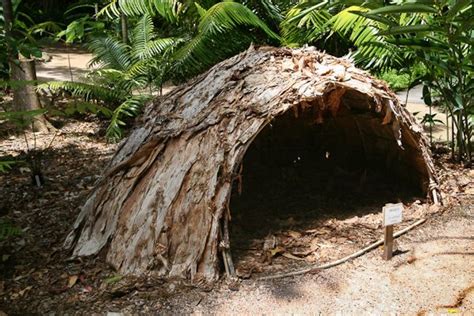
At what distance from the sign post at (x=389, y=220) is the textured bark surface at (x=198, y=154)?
64 centimetres

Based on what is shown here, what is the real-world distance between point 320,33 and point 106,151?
254cm

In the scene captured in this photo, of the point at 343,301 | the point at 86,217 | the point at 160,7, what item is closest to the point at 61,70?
the point at 160,7

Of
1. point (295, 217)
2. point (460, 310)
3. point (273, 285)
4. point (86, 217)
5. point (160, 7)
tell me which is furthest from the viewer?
point (160, 7)

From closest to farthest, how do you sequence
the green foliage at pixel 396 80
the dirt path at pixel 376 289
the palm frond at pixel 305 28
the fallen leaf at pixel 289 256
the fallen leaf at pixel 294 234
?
the dirt path at pixel 376 289 → the fallen leaf at pixel 289 256 → the fallen leaf at pixel 294 234 → the palm frond at pixel 305 28 → the green foliage at pixel 396 80

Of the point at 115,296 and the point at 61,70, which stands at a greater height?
the point at 61,70

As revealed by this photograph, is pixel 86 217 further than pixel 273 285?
Yes

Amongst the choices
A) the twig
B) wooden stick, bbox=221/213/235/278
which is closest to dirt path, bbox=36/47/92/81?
wooden stick, bbox=221/213/235/278

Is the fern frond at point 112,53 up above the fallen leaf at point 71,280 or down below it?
above

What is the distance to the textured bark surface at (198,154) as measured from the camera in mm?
2672

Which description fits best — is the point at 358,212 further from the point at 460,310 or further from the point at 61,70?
the point at 61,70

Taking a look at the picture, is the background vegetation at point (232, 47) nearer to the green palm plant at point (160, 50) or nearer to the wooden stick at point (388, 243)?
the green palm plant at point (160, 50)

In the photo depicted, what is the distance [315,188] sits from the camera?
4.02m

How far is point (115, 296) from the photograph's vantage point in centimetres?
254

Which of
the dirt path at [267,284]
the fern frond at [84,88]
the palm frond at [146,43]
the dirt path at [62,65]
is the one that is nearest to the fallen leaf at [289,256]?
the dirt path at [267,284]
